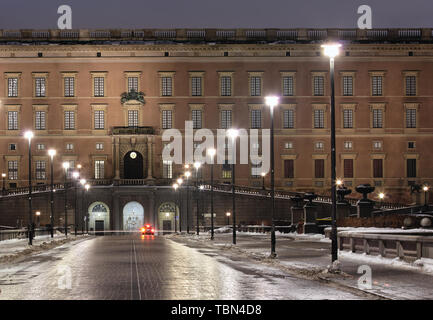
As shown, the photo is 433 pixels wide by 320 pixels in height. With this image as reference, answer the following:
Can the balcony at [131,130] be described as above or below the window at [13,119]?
below

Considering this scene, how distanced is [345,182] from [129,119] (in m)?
28.2

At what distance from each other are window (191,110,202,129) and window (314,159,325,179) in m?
15.4

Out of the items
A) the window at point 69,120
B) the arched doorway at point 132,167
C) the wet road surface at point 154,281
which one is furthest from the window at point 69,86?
the wet road surface at point 154,281

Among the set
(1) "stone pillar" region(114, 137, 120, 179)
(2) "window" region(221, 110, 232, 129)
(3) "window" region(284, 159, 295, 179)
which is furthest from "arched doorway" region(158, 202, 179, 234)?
(3) "window" region(284, 159, 295, 179)

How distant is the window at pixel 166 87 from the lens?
106 meters

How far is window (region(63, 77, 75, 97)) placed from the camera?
105312 mm

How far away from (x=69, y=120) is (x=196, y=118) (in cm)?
1595

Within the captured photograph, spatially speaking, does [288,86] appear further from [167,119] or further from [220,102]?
[167,119]

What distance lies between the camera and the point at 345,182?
105m

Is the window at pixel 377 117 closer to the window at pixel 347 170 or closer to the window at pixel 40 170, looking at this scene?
the window at pixel 347 170

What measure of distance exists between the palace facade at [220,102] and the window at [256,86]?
14cm

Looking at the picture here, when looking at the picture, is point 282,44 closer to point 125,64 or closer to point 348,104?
point 348,104

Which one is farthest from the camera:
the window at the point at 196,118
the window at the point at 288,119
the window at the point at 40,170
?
the window at the point at 288,119
